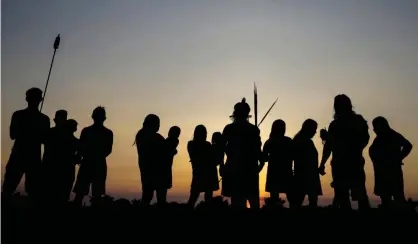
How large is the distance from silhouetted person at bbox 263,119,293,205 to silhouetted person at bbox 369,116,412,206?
1.74 m

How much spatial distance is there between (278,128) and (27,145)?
186 inches

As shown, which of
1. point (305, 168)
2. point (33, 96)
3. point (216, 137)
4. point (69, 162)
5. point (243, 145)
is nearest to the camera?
point (243, 145)

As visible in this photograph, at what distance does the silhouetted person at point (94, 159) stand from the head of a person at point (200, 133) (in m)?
2.19

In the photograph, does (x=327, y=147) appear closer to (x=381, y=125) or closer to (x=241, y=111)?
(x=381, y=125)

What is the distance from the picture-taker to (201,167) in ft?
Answer: 32.0

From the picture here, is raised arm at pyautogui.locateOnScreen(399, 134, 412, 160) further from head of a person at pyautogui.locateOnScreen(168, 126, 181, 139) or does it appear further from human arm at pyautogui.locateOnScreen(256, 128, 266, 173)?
head of a person at pyautogui.locateOnScreen(168, 126, 181, 139)

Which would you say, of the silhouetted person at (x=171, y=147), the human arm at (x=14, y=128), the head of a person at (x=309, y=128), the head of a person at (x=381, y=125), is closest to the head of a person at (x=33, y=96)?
the human arm at (x=14, y=128)

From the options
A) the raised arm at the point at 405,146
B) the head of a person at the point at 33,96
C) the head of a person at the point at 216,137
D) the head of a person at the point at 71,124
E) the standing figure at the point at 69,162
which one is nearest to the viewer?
the head of a person at the point at 33,96

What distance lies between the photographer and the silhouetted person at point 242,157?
711 cm

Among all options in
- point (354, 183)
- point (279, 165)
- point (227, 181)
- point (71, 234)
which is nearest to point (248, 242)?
point (71, 234)

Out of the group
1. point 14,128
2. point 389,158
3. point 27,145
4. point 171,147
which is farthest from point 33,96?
point 389,158

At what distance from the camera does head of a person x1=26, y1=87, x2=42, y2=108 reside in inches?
290

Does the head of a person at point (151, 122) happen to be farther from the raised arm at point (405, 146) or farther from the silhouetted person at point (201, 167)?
the raised arm at point (405, 146)

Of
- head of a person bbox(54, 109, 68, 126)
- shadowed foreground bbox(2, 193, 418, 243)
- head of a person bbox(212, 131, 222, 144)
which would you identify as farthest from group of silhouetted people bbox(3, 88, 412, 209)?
shadowed foreground bbox(2, 193, 418, 243)
